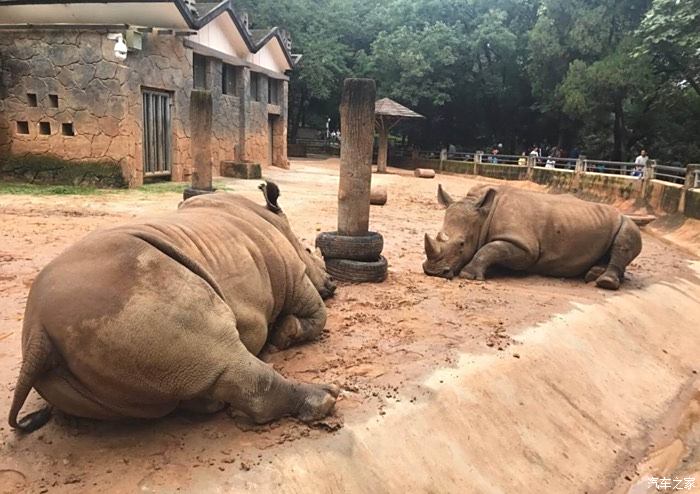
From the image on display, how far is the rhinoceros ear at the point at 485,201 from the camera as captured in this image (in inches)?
318

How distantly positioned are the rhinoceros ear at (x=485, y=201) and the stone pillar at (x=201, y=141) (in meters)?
4.92

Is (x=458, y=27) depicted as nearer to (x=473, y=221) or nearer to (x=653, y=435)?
(x=473, y=221)

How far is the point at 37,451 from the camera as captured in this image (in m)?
3.24

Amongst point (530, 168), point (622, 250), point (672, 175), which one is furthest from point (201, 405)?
point (530, 168)

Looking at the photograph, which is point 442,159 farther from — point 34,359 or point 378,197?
point 34,359

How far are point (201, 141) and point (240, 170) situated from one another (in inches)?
363

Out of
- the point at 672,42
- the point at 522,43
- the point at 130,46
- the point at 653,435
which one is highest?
the point at 522,43

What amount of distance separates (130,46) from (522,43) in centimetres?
2162

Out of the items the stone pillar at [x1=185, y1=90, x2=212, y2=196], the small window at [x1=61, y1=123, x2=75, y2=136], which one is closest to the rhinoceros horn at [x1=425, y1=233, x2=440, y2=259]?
the stone pillar at [x1=185, y1=90, x2=212, y2=196]

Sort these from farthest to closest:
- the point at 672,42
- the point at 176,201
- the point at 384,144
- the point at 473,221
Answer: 1. the point at 384,144
2. the point at 672,42
3. the point at 176,201
4. the point at 473,221

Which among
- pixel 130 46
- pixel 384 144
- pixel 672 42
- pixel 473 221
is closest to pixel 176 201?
pixel 130 46

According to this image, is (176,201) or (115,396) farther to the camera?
(176,201)

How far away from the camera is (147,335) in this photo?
303 centimetres

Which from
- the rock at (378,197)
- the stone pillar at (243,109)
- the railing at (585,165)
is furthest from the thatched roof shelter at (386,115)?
the rock at (378,197)
